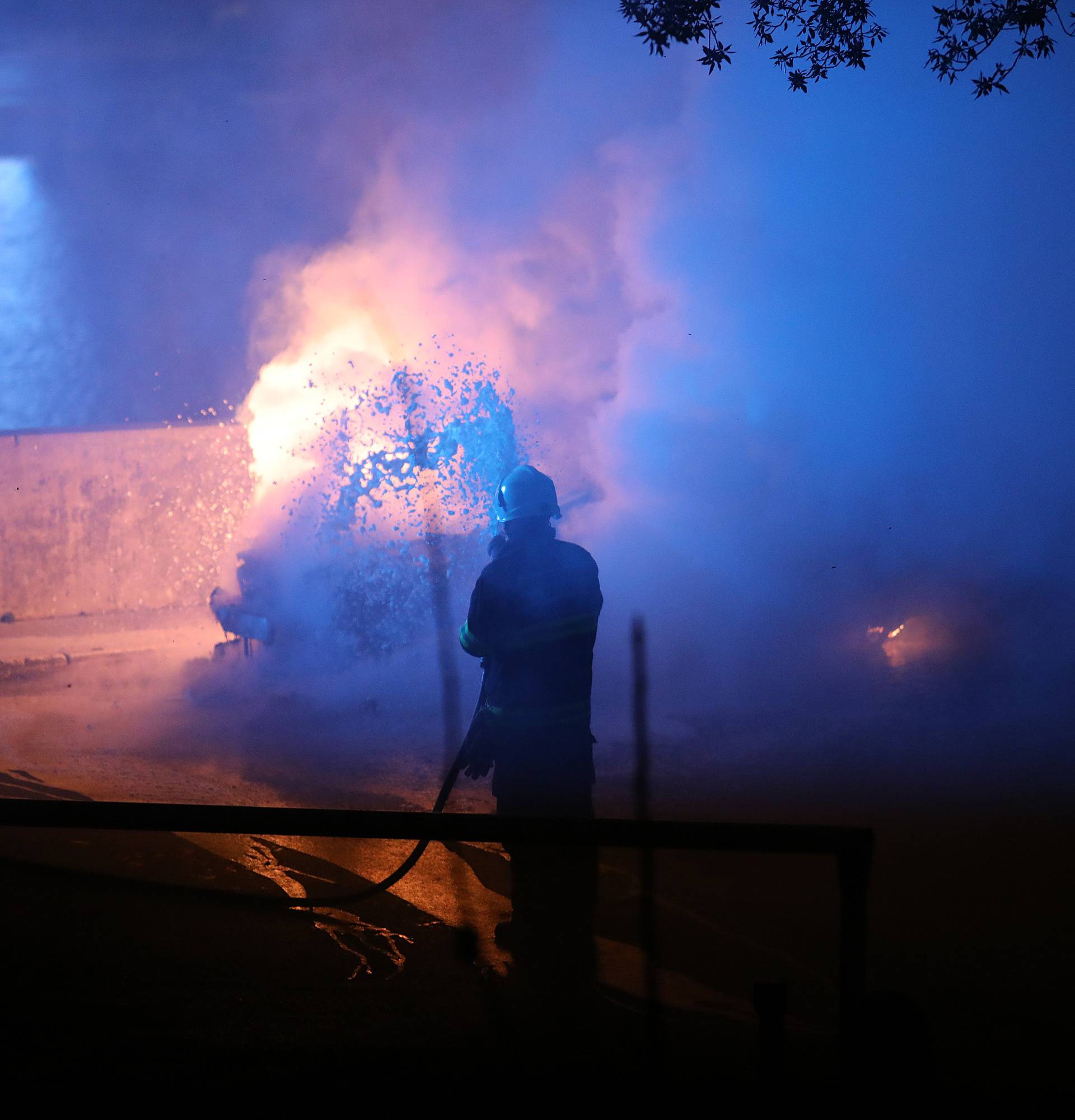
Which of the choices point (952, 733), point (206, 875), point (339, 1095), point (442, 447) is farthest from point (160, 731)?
point (952, 733)

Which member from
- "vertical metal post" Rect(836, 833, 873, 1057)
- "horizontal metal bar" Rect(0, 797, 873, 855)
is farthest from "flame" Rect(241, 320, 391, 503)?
"vertical metal post" Rect(836, 833, 873, 1057)

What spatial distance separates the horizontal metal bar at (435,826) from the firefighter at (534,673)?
136cm

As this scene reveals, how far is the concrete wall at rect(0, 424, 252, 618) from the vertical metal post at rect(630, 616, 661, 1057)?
2993 mm

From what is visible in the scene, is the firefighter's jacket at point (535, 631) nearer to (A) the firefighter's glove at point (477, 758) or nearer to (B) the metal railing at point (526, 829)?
(A) the firefighter's glove at point (477, 758)

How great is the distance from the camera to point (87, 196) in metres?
6.04

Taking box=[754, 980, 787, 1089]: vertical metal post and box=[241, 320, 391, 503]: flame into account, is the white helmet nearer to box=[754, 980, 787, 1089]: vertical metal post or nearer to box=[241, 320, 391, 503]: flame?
box=[754, 980, 787, 1089]: vertical metal post

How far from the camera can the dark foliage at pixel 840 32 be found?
4406mm

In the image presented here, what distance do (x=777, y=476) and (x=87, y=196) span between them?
5024 mm

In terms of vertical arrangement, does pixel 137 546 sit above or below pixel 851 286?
below

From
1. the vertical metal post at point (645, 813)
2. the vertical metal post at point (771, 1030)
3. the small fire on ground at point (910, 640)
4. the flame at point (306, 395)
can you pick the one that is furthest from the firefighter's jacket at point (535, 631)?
the small fire on ground at point (910, 640)

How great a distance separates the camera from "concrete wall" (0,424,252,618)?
640 centimetres

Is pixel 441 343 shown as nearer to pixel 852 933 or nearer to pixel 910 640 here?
pixel 910 640

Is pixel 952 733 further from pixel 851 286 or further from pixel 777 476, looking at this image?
pixel 851 286

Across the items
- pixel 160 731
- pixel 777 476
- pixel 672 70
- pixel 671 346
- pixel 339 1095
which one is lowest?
pixel 339 1095
